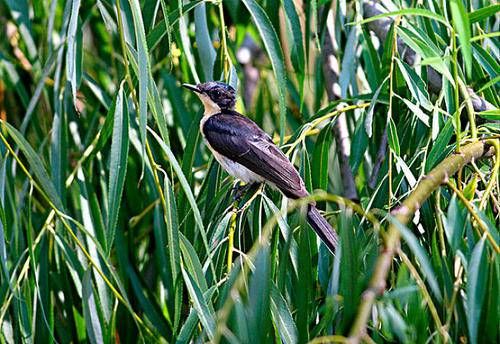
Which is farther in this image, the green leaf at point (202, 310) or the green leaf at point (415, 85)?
the green leaf at point (415, 85)

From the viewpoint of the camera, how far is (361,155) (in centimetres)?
392

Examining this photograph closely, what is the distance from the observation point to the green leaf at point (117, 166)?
3197 millimetres

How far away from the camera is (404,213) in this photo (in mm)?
2385

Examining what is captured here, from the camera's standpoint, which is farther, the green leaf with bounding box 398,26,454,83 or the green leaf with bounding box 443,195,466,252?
the green leaf with bounding box 398,26,454,83

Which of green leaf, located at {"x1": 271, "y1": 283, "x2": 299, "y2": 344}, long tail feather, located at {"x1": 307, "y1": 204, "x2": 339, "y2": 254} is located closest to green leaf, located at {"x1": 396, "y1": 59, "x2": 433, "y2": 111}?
long tail feather, located at {"x1": 307, "y1": 204, "x2": 339, "y2": 254}

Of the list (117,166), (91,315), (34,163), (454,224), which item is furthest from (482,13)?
(91,315)

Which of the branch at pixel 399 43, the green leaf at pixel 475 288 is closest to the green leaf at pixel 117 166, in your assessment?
the green leaf at pixel 475 288

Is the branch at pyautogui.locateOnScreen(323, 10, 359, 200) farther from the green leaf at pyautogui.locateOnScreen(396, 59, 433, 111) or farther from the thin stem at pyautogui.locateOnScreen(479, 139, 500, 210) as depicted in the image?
the thin stem at pyautogui.locateOnScreen(479, 139, 500, 210)

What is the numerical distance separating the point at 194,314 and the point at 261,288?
1.47ft

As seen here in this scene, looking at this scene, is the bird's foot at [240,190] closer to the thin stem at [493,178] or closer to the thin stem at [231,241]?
the thin stem at [231,241]

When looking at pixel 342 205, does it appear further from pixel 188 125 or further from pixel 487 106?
pixel 188 125

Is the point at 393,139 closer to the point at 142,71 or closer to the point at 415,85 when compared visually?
the point at 415,85

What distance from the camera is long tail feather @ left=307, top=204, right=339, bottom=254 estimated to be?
3.37 metres

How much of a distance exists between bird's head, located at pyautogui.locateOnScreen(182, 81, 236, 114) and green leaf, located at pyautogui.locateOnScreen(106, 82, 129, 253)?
0.71m
